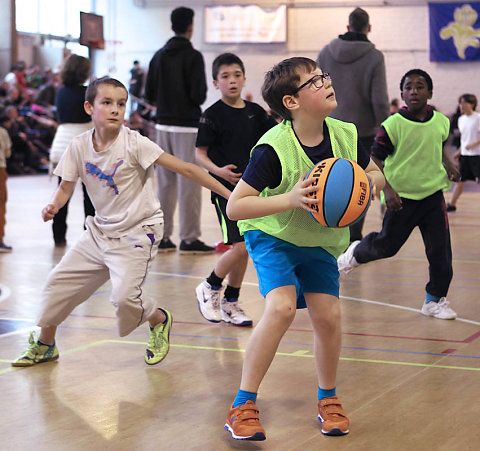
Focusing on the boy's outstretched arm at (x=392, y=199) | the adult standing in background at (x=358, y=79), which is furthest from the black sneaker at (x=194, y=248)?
the boy's outstretched arm at (x=392, y=199)

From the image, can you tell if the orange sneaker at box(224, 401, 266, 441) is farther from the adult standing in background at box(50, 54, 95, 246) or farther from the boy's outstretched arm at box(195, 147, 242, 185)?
the adult standing in background at box(50, 54, 95, 246)

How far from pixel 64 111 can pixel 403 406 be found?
5365mm

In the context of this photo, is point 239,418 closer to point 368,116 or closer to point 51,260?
point 51,260

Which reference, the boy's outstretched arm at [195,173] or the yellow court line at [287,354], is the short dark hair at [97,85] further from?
the yellow court line at [287,354]

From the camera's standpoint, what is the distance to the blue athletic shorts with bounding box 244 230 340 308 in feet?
9.97

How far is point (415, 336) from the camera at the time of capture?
4469 millimetres

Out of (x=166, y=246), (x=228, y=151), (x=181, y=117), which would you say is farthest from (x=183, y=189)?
(x=228, y=151)

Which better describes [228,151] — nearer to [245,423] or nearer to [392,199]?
[392,199]

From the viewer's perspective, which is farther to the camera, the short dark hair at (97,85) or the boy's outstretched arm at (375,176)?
the short dark hair at (97,85)

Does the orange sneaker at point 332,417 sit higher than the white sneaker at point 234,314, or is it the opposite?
the orange sneaker at point 332,417

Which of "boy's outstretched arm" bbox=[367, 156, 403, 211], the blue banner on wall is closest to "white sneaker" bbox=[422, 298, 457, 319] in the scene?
"boy's outstretched arm" bbox=[367, 156, 403, 211]

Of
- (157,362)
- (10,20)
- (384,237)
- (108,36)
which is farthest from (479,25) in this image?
(157,362)

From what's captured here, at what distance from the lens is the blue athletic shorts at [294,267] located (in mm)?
3039

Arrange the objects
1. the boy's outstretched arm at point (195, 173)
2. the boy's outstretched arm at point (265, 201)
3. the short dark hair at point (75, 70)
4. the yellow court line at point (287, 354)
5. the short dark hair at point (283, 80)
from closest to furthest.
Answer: the boy's outstretched arm at point (265, 201), the short dark hair at point (283, 80), the boy's outstretched arm at point (195, 173), the yellow court line at point (287, 354), the short dark hair at point (75, 70)
